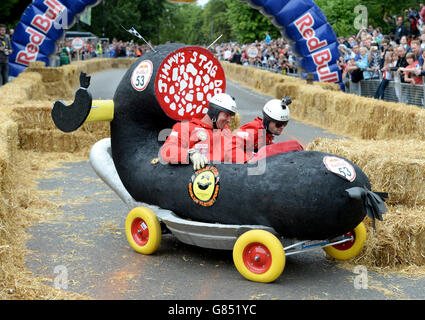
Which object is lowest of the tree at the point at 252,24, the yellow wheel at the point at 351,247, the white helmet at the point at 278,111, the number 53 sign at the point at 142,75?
the yellow wheel at the point at 351,247

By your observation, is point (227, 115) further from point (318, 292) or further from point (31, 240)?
point (31, 240)

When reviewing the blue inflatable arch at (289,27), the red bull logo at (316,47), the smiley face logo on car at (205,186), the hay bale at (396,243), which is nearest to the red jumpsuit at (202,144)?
the smiley face logo on car at (205,186)

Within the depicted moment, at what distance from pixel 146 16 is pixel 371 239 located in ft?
273

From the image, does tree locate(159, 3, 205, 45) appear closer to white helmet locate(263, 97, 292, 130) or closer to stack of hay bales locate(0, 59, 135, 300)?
stack of hay bales locate(0, 59, 135, 300)

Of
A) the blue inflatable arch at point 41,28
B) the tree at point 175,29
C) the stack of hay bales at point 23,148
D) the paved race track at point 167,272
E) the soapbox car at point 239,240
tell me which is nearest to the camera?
the stack of hay bales at point 23,148

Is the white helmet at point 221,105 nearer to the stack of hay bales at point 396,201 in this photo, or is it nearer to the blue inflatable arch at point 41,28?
the stack of hay bales at point 396,201

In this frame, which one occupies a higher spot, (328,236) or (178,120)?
(178,120)

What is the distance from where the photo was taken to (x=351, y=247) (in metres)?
6.26

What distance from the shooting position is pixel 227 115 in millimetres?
6473

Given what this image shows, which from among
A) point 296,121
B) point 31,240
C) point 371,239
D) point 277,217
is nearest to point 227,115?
point 277,217

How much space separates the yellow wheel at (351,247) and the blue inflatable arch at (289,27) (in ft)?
47.0

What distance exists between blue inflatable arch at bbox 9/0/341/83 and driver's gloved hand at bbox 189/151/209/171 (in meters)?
14.2

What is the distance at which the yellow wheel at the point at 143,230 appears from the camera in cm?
652

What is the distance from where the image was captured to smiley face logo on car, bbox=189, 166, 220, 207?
6.05 meters
